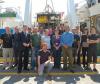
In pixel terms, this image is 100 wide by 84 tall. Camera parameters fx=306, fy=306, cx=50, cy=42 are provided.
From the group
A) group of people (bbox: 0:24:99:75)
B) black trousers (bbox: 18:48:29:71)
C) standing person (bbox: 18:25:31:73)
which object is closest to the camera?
group of people (bbox: 0:24:99:75)

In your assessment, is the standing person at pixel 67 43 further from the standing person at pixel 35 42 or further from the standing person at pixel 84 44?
the standing person at pixel 35 42

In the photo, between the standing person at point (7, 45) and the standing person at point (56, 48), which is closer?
the standing person at point (56, 48)

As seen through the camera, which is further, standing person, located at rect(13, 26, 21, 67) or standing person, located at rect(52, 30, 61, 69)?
standing person, located at rect(52, 30, 61, 69)

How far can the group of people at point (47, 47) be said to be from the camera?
40.3 feet

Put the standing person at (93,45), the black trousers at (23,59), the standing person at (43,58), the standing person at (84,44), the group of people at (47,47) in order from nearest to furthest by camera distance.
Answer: the standing person at (43,58) → the group of people at (47,47) → the black trousers at (23,59) → the standing person at (93,45) → the standing person at (84,44)

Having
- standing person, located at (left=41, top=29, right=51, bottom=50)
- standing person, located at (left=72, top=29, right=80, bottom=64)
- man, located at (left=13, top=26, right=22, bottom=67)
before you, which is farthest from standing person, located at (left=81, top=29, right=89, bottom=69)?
man, located at (left=13, top=26, right=22, bottom=67)

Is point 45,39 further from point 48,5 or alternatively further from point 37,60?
point 48,5

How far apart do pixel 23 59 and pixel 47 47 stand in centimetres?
118

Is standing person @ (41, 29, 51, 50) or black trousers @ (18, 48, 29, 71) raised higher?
standing person @ (41, 29, 51, 50)

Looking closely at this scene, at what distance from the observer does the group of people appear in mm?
12281

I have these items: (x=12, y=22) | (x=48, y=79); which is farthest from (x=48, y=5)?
(x=48, y=79)

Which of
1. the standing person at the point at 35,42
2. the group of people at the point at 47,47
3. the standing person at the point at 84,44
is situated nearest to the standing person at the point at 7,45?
the group of people at the point at 47,47

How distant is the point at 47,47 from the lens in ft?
41.0

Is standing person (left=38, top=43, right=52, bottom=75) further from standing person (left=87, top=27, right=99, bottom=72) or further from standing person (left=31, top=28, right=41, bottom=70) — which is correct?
standing person (left=87, top=27, right=99, bottom=72)
